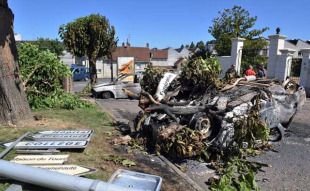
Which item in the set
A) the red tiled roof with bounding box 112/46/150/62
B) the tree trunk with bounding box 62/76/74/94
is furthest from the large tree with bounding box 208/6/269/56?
the red tiled roof with bounding box 112/46/150/62

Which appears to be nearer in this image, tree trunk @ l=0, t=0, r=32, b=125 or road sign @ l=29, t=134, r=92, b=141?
road sign @ l=29, t=134, r=92, b=141

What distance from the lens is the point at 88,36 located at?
15.8 metres

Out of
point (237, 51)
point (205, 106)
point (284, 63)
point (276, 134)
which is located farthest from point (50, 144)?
point (237, 51)

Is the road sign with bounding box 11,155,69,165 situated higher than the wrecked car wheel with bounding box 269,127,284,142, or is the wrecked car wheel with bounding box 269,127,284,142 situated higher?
the road sign with bounding box 11,155,69,165

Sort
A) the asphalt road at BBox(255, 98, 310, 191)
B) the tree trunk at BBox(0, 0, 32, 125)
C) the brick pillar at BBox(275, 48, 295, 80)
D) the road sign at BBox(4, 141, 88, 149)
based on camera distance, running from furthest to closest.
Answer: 1. the brick pillar at BBox(275, 48, 295, 80)
2. the tree trunk at BBox(0, 0, 32, 125)
3. the road sign at BBox(4, 141, 88, 149)
4. the asphalt road at BBox(255, 98, 310, 191)

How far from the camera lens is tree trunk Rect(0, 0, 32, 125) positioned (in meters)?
5.87

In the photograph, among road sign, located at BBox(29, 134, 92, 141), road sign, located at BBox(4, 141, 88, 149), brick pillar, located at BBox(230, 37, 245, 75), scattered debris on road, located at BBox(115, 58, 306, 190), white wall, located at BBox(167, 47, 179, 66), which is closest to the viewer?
road sign, located at BBox(4, 141, 88, 149)

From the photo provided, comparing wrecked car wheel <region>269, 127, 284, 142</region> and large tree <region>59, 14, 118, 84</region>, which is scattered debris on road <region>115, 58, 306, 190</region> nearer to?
wrecked car wheel <region>269, 127, 284, 142</region>

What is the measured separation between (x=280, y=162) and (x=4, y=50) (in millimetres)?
6763

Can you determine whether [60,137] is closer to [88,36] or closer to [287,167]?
[287,167]

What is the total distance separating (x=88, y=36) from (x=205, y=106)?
1215 centimetres

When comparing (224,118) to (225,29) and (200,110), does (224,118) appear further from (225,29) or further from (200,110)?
(225,29)

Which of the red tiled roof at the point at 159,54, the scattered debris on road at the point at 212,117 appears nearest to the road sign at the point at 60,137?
the scattered debris on road at the point at 212,117

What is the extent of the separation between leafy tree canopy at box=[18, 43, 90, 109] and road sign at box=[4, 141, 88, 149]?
12.7 feet
